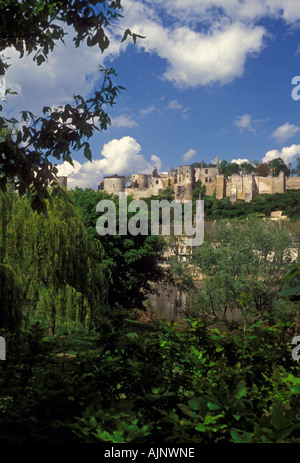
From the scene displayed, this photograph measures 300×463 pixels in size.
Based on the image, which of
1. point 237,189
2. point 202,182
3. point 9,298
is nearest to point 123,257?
point 9,298

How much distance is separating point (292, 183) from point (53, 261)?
84.2 m

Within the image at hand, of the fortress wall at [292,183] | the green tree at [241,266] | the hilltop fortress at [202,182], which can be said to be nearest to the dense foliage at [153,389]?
the green tree at [241,266]

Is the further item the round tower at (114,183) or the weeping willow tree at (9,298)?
the round tower at (114,183)

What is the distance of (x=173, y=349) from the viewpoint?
366 centimetres

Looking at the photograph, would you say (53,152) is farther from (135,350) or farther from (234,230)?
(234,230)

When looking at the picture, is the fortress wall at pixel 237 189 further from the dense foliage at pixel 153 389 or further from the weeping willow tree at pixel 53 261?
the dense foliage at pixel 153 389

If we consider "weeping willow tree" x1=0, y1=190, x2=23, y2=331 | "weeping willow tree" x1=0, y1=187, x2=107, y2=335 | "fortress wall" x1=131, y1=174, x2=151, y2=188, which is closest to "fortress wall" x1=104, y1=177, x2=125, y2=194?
"fortress wall" x1=131, y1=174, x2=151, y2=188

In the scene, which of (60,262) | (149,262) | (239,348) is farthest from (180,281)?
(239,348)

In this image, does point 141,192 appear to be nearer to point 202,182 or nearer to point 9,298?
point 202,182

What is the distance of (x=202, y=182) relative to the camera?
95875 millimetres

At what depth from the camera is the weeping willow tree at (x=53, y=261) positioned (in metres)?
12.0

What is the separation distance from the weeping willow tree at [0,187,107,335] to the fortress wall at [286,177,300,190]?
270 ft

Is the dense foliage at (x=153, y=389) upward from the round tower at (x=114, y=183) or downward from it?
downward

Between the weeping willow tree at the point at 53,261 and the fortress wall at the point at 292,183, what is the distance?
3240 inches
